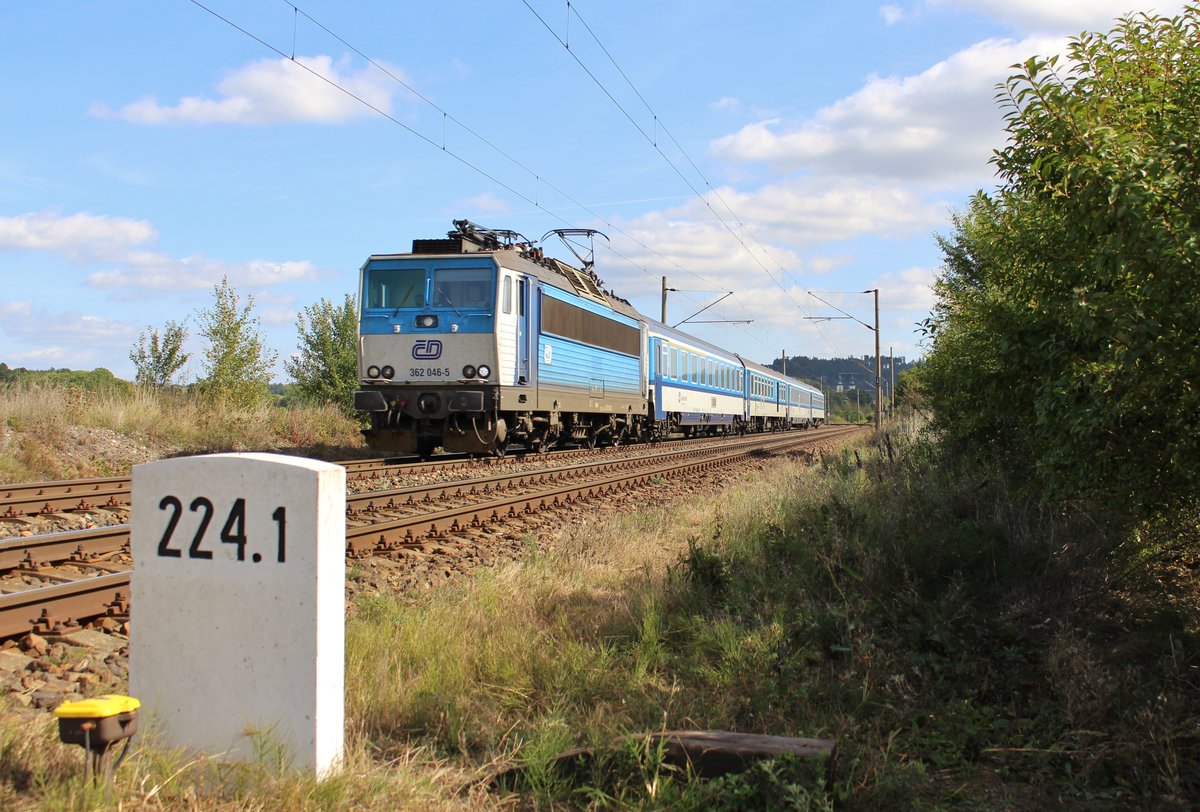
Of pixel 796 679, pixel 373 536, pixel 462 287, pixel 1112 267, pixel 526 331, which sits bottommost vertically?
pixel 796 679

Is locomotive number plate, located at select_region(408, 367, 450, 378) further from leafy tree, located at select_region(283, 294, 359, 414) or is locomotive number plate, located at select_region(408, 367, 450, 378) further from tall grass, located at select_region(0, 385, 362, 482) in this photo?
Answer: leafy tree, located at select_region(283, 294, 359, 414)

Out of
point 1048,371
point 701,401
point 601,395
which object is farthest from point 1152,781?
point 701,401

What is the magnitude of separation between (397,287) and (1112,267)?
12.9m

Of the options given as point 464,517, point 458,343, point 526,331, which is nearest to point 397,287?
point 458,343

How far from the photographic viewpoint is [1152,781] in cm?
330

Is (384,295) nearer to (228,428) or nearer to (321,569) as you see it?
(228,428)

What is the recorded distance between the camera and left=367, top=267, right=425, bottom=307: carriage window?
50.1ft

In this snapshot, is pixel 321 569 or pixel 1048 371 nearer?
pixel 321 569

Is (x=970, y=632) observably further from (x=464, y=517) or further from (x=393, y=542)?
(x=464, y=517)

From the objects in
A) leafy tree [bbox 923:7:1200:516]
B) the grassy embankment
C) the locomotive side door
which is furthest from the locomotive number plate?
leafy tree [bbox 923:7:1200:516]

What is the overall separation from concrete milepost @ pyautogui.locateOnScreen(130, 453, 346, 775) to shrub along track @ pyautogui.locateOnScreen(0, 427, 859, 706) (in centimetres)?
128

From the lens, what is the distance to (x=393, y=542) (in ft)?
26.5

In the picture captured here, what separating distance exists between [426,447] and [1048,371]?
1310 centimetres

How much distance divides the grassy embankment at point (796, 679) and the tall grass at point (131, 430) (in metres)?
10.5
